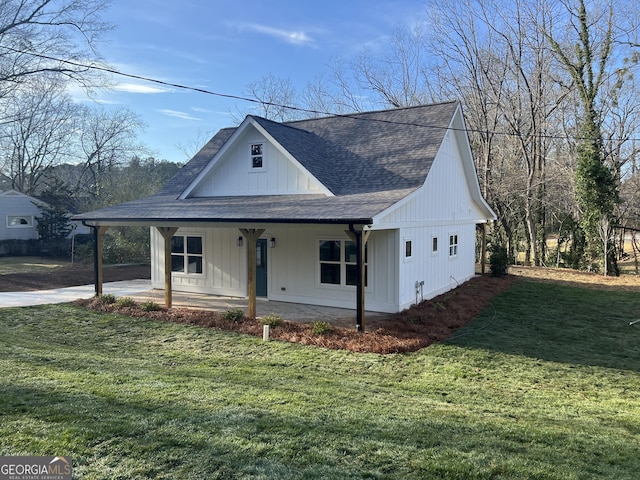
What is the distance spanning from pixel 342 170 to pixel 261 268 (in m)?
3.99

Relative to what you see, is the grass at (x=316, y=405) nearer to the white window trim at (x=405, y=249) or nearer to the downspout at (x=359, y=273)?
the downspout at (x=359, y=273)

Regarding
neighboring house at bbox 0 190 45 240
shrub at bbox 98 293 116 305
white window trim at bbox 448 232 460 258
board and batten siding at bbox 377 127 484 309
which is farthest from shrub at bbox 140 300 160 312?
neighboring house at bbox 0 190 45 240

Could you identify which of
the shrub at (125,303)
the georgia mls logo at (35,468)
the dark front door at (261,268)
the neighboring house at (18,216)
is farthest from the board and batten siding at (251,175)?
the neighboring house at (18,216)

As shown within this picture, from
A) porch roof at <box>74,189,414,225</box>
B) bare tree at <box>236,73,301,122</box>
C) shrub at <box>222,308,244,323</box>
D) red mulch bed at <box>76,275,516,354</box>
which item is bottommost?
Result: red mulch bed at <box>76,275,516,354</box>

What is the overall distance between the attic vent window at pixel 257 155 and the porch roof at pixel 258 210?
111cm

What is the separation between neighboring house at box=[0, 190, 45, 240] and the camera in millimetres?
30422

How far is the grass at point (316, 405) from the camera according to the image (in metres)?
3.65

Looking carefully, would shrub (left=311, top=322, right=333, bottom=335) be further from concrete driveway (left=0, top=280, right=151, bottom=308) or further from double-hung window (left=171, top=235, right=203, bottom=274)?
concrete driveway (left=0, top=280, right=151, bottom=308)

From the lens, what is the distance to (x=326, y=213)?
9734 millimetres

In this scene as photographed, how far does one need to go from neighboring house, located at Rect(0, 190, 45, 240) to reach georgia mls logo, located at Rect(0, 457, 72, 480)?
1263 inches

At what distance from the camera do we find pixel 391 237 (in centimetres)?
1097

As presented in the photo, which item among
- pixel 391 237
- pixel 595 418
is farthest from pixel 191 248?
pixel 595 418

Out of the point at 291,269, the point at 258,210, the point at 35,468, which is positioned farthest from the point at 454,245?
the point at 35,468

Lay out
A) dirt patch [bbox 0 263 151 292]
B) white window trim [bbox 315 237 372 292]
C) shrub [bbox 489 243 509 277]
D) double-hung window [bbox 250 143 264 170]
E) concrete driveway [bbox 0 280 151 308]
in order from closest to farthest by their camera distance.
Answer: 1. white window trim [bbox 315 237 372 292]
2. concrete driveway [bbox 0 280 151 308]
3. double-hung window [bbox 250 143 264 170]
4. dirt patch [bbox 0 263 151 292]
5. shrub [bbox 489 243 509 277]
